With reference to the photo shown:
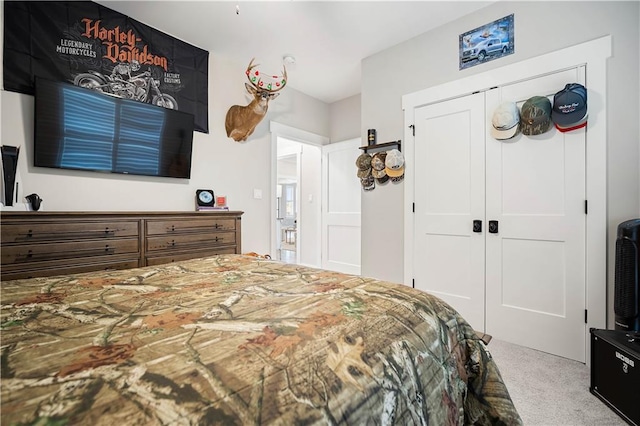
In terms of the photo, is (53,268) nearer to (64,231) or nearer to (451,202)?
(64,231)

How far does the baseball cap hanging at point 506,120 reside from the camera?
2.36 m

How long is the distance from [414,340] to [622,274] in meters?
1.79

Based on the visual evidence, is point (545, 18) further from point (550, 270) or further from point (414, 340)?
point (414, 340)

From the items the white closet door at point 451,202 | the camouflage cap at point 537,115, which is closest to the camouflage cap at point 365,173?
the white closet door at point 451,202

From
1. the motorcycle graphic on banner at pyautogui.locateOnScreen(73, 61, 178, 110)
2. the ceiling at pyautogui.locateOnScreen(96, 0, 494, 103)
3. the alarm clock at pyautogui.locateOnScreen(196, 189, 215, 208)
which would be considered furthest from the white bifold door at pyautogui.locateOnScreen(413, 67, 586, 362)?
the motorcycle graphic on banner at pyautogui.locateOnScreen(73, 61, 178, 110)

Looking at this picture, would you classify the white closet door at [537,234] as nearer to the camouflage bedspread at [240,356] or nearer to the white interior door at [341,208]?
the camouflage bedspread at [240,356]

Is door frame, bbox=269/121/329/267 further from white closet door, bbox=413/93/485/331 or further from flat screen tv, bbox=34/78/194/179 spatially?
white closet door, bbox=413/93/485/331

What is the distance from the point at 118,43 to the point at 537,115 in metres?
3.72

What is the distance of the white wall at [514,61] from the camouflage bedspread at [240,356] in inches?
77.9

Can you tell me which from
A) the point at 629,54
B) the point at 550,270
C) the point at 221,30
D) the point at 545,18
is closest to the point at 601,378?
the point at 550,270

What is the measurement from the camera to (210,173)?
10.8ft

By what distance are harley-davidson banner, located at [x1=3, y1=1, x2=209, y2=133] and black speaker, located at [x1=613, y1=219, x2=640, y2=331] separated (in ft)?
12.1

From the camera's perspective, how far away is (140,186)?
276 centimetres

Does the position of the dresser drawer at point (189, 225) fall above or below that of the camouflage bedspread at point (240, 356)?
above
